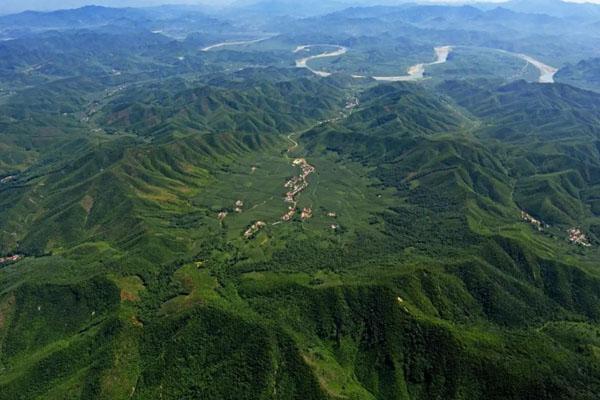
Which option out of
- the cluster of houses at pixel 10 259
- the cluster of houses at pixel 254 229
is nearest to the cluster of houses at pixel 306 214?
the cluster of houses at pixel 254 229

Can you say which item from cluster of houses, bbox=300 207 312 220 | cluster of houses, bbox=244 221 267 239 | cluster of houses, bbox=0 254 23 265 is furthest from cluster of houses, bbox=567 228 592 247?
cluster of houses, bbox=0 254 23 265

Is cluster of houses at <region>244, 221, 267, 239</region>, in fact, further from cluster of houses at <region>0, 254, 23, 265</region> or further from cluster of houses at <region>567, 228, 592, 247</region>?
cluster of houses at <region>567, 228, 592, 247</region>

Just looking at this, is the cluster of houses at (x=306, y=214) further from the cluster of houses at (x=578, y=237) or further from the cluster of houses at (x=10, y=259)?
the cluster of houses at (x=10, y=259)

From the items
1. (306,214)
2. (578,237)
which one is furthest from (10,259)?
(578,237)

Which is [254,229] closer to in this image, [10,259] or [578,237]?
[10,259]

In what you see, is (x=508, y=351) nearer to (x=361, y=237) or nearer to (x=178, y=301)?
(x=361, y=237)
